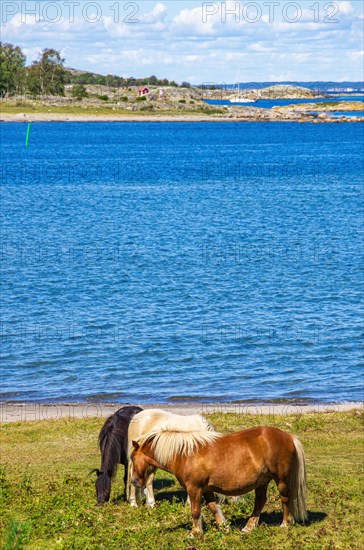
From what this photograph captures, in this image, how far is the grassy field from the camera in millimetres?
12031

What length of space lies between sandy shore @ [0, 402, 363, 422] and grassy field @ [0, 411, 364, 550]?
419 cm

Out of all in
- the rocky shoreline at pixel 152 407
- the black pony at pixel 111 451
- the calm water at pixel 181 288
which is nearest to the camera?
the black pony at pixel 111 451

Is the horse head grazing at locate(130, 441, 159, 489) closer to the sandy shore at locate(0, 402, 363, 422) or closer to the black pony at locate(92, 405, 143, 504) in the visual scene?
the black pony at locate(92, 405, 143, 504)

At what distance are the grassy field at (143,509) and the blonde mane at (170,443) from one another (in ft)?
3.82

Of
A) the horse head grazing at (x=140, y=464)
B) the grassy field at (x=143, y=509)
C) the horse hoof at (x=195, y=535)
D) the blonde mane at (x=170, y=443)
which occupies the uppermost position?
the blonde mane at (x=170, y=443)

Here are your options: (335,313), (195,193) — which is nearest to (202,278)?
(335,313)

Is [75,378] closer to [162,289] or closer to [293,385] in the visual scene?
[293,385]

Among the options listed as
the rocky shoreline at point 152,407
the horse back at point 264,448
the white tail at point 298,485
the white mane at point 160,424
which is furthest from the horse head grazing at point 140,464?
the rocky shoreline at point 152,407

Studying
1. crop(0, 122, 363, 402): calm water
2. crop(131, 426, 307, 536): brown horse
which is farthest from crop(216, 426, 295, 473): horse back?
crop(0, 122, 363, 402): calm water

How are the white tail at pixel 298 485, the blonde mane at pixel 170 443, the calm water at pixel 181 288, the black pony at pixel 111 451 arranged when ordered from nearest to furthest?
the blonde mane at pixel 170 443
the white tail at pixel 298 485
the black pony at pixel 111 451
the calm water at pixel 181 288

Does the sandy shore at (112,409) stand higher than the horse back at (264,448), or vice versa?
the horse back at (264,448)

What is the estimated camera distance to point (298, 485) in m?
12.2

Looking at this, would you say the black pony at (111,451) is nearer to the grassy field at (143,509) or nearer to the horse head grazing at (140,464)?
the grassy field at (143,509)

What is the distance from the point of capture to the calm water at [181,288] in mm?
28922
